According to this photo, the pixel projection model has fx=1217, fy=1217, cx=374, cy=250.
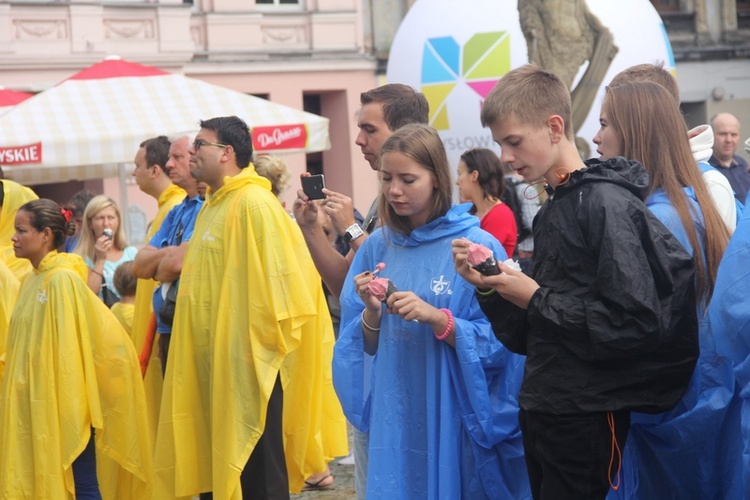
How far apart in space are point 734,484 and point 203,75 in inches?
799

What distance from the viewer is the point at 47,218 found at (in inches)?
248

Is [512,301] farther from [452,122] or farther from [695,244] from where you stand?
[452,122]

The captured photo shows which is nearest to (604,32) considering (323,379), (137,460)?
(323,379)

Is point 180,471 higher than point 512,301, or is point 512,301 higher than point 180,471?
point 512,301

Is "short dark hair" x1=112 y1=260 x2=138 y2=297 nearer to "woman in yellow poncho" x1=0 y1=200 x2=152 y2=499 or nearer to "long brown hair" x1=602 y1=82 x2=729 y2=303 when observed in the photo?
"woman in yellow poncho" x1=0 y1=200 x2=152 y2=499

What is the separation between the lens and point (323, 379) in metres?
6.46

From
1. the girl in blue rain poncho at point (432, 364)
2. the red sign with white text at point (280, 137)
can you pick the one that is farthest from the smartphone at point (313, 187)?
the red sign with white text at point (280, 137)

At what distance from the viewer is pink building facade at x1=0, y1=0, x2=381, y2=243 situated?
2067cm

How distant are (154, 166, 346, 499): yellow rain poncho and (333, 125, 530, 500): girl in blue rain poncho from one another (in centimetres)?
143

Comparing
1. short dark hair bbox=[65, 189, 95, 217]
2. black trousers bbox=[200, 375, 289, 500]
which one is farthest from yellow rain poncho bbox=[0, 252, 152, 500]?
short dark hair bbox=[65, 189, 95, 217]

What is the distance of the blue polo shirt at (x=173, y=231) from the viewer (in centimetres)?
637

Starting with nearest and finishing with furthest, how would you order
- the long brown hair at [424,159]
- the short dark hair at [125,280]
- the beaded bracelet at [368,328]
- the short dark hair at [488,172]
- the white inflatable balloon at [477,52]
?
the long brown hair at [424,159] < the beaded bracelet at [368,328] < the short dark hair at [488,172] < the short dark hair at [125,280] < the white inflatable balloon at [477,52]

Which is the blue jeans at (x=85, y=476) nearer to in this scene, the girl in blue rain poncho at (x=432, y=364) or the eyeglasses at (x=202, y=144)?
the eyeglasses at (x=202, y=144)

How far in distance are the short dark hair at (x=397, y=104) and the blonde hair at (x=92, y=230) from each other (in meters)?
3.70
